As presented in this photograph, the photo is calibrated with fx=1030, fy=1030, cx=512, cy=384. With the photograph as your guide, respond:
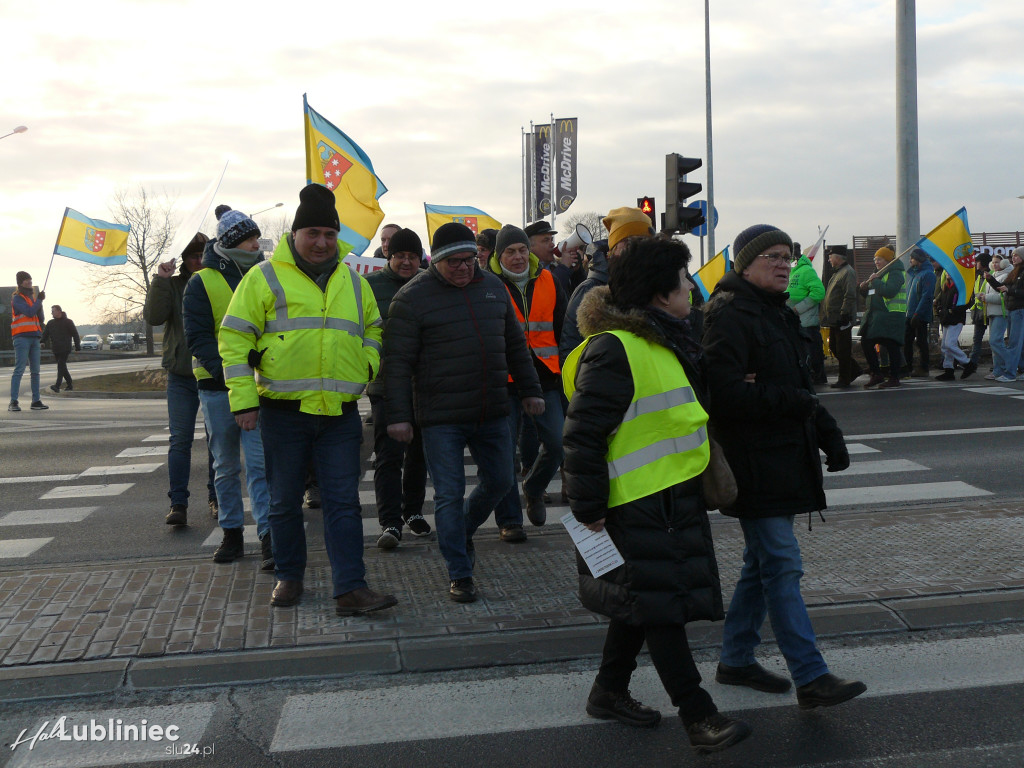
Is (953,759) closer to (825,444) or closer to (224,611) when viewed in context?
(825,444)

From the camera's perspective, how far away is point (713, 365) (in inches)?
149

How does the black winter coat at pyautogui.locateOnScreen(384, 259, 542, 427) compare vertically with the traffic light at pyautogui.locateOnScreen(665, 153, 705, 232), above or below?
below

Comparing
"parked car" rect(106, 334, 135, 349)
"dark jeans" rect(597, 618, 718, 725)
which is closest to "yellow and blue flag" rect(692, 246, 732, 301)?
"dark jeans" rect(597, 618, 718, 725)

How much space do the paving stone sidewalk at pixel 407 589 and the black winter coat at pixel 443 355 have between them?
97 cm

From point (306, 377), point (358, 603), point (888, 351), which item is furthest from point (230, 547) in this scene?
point (888, 351)

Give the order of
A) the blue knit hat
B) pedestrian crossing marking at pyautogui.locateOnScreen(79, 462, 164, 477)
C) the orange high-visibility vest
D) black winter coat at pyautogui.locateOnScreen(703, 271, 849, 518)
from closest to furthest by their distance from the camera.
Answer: black winter coat at pyautogui.locateOnScreen(703, 271, 849, 518) < the blue knit hat < pedestrian crossing marking at pyautogui.locateOnScreen(79, 462, 164, 477) < the orange high-visibility vest

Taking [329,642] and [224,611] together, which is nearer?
[329,642]

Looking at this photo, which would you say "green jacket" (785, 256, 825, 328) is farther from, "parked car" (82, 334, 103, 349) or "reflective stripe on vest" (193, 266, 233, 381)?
"parked car" (82, 334, 103, 349)

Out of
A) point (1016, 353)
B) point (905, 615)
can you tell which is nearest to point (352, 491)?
point (905, 615)

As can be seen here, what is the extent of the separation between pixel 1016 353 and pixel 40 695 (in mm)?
13973

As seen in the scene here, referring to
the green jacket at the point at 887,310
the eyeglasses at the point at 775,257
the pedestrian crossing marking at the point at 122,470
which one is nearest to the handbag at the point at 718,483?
the eyeglasses at the point at 775,257

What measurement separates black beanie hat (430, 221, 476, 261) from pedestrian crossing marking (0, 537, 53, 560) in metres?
3.48

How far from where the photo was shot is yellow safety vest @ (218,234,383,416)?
16.4 feet

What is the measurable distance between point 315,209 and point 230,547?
2.24 metres
